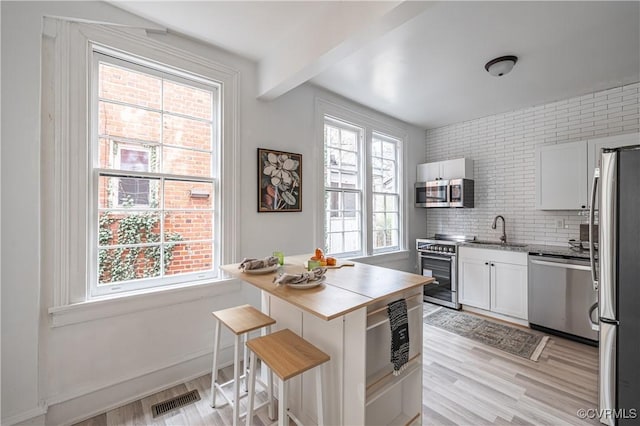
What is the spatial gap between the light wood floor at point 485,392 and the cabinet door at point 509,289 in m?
0.60

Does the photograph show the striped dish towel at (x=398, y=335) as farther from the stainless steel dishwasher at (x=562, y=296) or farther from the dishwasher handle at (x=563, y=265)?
the dishwasher handle at (x=563, y=265)

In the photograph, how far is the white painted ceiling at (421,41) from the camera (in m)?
2.02

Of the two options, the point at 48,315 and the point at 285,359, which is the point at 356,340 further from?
the point at 48,315

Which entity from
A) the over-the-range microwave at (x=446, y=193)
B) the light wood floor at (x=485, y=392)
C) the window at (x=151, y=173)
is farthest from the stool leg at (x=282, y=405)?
the over-the-range microwave at (x=446, y=193)

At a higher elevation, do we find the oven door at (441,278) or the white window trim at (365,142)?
the white window trim at (365,142)

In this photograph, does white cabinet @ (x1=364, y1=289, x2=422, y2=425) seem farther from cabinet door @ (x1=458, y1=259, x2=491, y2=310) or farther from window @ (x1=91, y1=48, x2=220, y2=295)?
cabinet door @ (x1=458, y1=259, x2=491, y2=310)

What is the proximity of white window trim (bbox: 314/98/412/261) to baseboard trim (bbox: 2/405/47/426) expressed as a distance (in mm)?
2521

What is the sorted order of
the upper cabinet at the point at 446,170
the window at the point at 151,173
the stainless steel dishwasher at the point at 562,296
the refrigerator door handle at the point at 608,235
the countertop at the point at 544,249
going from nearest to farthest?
1. the refrigerator door handle at the point at 608,235
2. the window at the point at 151,173
3. the stainless steel dishwasher at the point at 562,296
4. the countertop at the point at 544,249
5. the upper cabinet at the point at 446,170

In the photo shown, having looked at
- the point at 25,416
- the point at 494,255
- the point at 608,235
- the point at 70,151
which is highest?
the point at 70,151

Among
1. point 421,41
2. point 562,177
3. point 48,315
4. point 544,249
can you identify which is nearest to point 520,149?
point 562,177

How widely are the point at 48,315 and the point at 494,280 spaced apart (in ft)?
14.8

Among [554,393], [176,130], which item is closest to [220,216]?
[176,130]

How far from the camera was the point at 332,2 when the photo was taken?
2006 mm

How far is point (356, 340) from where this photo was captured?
149cm
